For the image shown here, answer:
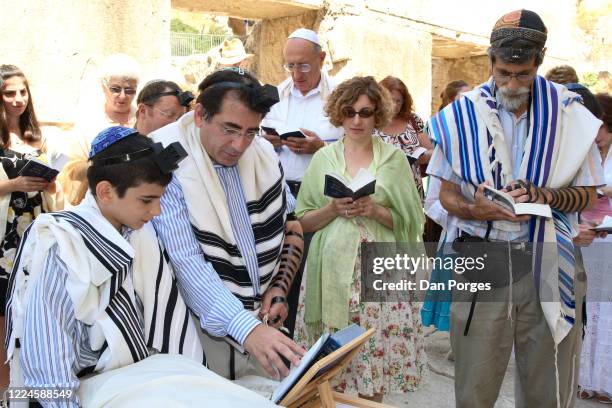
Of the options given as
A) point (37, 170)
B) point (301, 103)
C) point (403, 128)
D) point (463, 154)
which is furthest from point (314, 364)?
point (403, 128)

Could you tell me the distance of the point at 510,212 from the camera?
3.01 metres

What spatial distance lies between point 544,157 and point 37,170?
9.12ft

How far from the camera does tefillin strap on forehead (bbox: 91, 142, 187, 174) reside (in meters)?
2.30

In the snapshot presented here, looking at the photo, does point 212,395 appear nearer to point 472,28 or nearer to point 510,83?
point 510,83

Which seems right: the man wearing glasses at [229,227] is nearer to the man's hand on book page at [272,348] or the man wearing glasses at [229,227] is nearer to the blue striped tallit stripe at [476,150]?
the man's hand on book page at [272,348]

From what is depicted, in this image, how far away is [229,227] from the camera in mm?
2666

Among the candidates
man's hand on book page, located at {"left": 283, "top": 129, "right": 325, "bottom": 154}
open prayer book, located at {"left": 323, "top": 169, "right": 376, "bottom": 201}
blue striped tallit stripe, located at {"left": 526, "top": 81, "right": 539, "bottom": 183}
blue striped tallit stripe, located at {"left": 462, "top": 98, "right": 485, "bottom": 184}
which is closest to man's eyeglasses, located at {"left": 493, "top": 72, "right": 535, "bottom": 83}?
blue striped tallit stripe, located at {"left": 526, "top": 81, "right": 539, "bottom": 183}

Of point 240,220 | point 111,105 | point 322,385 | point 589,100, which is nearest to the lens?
point 322,385

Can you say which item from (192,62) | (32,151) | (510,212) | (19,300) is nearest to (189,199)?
(19,300)

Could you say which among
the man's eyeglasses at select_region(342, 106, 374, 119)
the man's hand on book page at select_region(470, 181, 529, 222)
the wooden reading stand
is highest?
the man's eyeglasses at select_region(342, 106, 374, 119)

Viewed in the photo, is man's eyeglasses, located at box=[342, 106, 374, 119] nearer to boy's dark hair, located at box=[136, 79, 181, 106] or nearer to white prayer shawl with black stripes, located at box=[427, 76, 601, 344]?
white prayer shawl with black stripes, located at box=[427, 76, 601, 344]

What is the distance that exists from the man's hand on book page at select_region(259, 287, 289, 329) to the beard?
54.7 inches

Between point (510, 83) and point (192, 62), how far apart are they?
15769 mm

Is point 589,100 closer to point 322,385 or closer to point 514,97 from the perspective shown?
point 514,97
